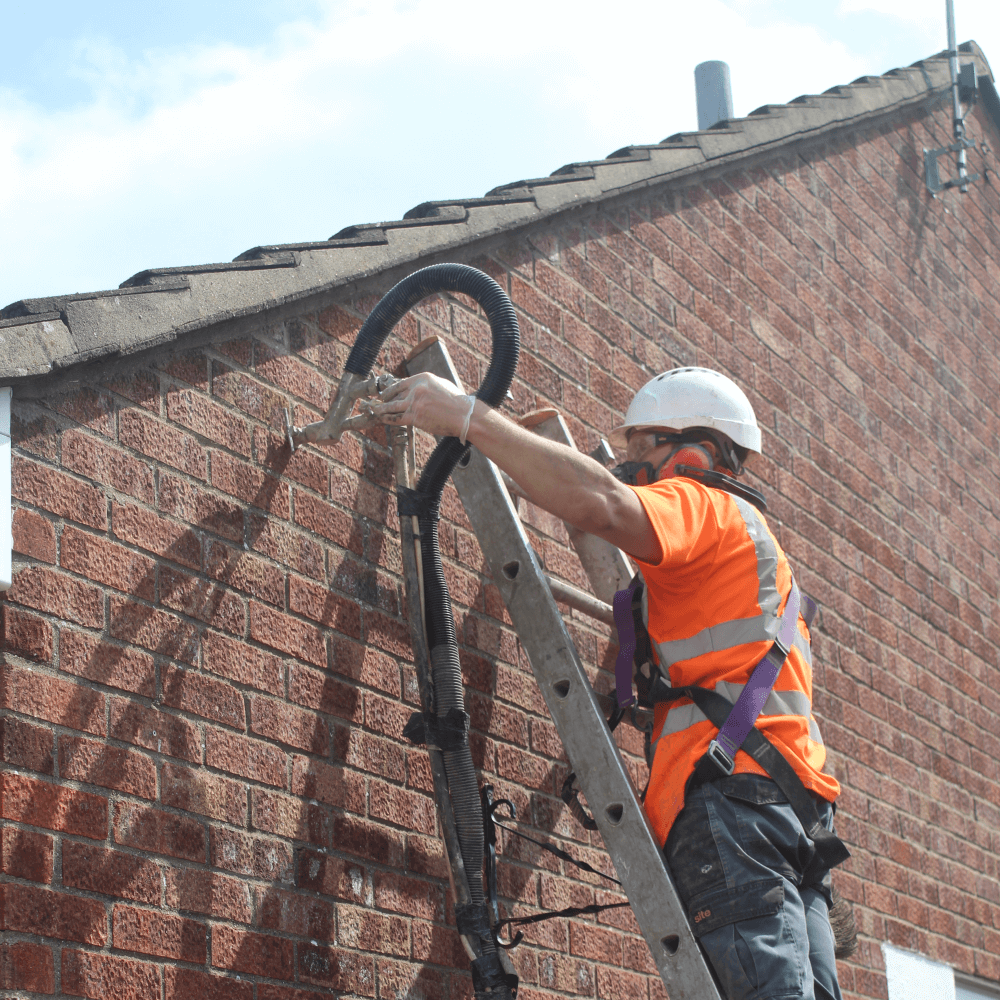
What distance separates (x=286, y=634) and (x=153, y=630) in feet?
1.30

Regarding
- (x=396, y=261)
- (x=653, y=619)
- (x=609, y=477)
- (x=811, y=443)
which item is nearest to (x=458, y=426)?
(x=609, y=477)

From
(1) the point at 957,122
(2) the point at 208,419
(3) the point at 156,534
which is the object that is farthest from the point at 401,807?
(1) the point at 957,122

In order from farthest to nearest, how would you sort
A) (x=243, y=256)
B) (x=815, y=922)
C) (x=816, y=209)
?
1. (x=816, y=209)
2. (x=243, y=256)
3. (x=815, y=922)

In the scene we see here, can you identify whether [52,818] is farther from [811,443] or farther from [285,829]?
[811,443]

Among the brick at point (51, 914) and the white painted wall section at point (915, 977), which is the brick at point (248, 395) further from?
the white painted wall section at point (915, 977)

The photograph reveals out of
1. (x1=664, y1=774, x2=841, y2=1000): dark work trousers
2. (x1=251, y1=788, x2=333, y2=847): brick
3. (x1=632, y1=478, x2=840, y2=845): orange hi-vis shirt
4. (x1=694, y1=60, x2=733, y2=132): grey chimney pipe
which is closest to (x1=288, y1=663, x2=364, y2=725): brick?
(x1=251, y1=788, x2=333, y2=847): brick

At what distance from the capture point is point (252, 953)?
2.84 metres

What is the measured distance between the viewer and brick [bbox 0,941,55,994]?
2.34 m

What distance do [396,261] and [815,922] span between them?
79.4 inches

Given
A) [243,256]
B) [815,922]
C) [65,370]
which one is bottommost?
[815,922]

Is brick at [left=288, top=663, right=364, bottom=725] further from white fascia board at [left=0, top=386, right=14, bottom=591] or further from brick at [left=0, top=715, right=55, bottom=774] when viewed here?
white fascia board at [left=0, top=386, right=14, bottom=591]

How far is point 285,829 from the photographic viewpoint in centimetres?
300

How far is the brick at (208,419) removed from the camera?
3041 mm

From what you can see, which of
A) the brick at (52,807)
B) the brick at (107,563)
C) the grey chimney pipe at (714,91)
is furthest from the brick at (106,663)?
the grey chimney pipe at (714,91)
